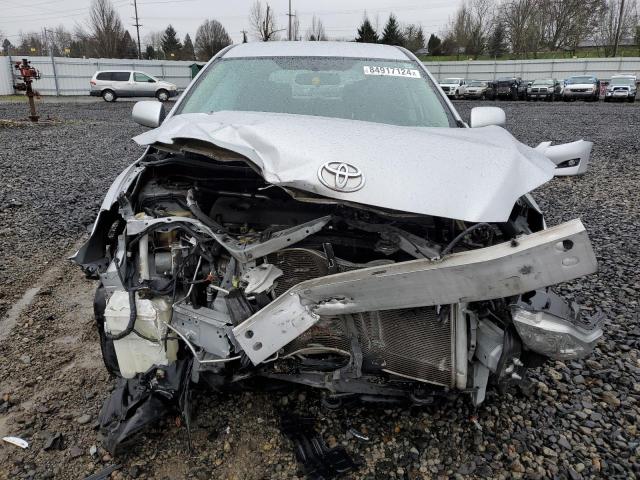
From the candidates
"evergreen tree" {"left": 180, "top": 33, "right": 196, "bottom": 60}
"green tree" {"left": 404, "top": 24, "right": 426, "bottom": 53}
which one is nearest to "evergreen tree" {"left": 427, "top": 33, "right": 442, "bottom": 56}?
"green tree" {"left": 404, "top": 24, "right": 426, "bottom": 53}

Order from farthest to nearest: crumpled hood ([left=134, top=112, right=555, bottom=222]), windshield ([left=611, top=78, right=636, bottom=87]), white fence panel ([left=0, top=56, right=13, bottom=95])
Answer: white fence panel ([left=0, top=56, right=13, bottom=95]) < windshield ([left=611, top=78, right=636, bottom=87]) < crumpled hood ([left=134, top=112, right=555, bottom=222])

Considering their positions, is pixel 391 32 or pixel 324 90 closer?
pixel 324 90

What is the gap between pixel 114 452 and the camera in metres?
2.17

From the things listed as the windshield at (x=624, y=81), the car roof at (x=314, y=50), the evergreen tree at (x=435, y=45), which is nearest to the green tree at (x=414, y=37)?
the evergreen tree at (x=435, y=45)

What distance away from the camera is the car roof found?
12.0ft

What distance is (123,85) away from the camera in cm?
2534

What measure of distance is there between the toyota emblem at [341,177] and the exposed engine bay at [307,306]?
9 cm

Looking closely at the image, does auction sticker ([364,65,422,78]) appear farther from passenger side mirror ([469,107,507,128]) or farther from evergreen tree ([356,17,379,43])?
evergreen tree ([356,17,379,43])

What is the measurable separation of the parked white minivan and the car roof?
24.1m

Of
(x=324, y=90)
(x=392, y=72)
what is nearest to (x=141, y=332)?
(x=324, y=90)

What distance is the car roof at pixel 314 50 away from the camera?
3.65 m

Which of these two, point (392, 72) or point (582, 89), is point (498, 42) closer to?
point (582, 89)

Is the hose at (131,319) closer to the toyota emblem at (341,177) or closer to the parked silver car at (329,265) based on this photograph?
the parked silver car at (329,265)

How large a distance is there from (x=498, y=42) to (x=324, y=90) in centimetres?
5577
